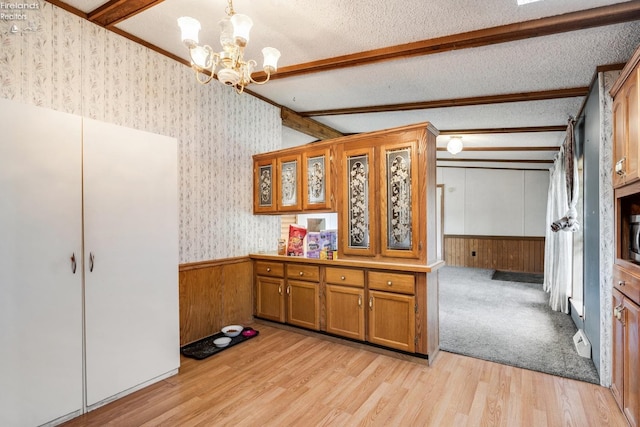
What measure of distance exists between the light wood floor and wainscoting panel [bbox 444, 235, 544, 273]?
6.21 metres

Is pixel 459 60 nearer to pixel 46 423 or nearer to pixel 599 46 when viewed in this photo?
pixel 599 46

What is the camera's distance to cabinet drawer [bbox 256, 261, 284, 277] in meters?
3.86

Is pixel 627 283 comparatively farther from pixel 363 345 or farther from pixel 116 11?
pixel 116 11

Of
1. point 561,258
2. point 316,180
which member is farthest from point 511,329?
point 316,180

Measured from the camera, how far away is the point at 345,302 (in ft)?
11.0

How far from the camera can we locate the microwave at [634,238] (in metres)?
2.00

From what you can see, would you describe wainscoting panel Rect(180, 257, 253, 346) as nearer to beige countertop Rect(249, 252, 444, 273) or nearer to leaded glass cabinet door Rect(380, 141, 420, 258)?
beige countertop Rect(249, 252, 444, 273)

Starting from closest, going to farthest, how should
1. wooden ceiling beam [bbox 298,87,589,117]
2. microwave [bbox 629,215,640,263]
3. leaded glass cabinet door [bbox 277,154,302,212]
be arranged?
microwave [bbox 629,215,640,263], wooden ceiling beam [bbox 298,87,589,117], leaded glass cabinet door [bbox 277,154,302,212]

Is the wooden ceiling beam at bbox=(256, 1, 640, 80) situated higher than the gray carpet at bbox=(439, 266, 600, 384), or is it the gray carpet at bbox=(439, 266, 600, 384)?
the wooden ceiling beam at bbox=(256, 1, 640, 80)

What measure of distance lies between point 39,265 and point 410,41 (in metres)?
3.16

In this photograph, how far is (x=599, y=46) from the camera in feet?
8.49

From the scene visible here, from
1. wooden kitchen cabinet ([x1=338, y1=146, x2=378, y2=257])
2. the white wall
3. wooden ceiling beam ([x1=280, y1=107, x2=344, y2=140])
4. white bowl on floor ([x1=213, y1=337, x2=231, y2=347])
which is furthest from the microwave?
the white wall

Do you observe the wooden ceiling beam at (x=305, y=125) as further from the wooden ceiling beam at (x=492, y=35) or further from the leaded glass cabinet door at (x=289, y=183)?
the wooden ceiling beam at (x=492, y=35)

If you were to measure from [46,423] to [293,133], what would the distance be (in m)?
4.52
